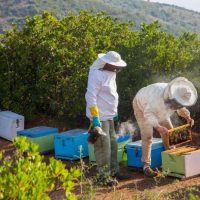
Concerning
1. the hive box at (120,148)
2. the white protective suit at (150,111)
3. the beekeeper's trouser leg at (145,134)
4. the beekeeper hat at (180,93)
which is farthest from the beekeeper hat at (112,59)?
the hive box at (120,148)

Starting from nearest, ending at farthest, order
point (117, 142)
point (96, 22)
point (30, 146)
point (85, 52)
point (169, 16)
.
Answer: point (30, 146), point (117, 142), point (85, 52), point (96, 22), point (169, 16)

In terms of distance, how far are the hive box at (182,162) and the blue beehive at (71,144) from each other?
4.66 ft

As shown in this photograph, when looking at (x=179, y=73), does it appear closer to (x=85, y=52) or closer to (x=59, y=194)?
(x=85, y=52)

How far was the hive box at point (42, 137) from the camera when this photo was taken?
23.3 feet

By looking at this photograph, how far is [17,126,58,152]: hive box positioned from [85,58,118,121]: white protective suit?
5.62 feet

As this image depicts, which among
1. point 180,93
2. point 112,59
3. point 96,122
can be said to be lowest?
point 96,122

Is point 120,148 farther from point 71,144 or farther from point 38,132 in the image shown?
point 38,132

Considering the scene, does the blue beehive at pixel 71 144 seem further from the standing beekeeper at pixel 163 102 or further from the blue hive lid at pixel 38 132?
the standing beekeeper at pixel 163 102

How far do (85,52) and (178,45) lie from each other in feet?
5.45

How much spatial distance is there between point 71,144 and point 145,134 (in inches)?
50.8

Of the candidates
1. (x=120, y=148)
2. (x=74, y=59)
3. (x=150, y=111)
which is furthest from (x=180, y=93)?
(x=74, y=59)

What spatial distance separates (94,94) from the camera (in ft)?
17.8

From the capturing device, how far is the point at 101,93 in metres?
5.65

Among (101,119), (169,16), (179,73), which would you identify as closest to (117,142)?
(101,119)
